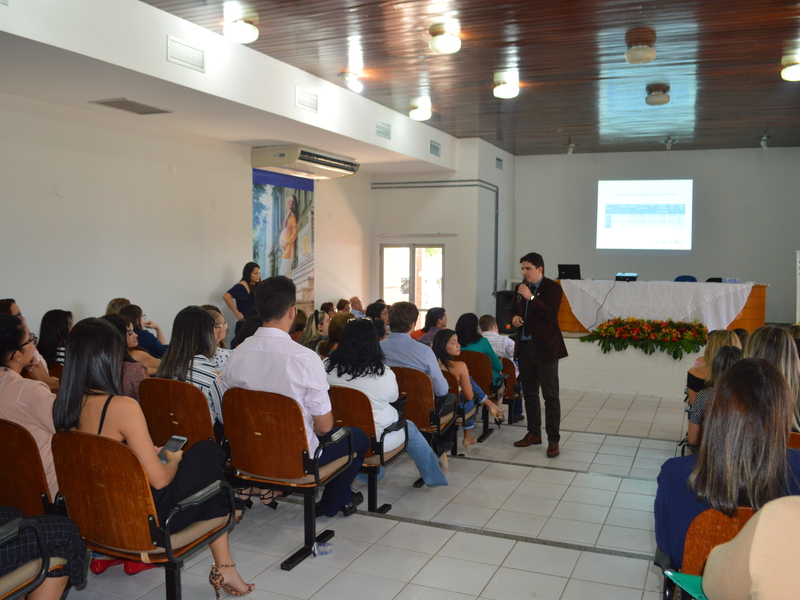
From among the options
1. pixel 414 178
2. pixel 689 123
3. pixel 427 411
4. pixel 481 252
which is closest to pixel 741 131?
pixel 689 123

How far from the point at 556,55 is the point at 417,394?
3457 millimetres

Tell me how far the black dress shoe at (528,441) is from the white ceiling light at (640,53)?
124 inches

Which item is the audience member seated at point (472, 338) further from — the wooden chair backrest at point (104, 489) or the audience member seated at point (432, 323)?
the wooden chair backrest at point (104, 489)

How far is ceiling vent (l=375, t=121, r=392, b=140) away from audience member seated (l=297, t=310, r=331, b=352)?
262 centimetres

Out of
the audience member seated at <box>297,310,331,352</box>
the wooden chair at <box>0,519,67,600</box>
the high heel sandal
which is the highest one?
the audience member seated at <box>297,310,331,352</box>

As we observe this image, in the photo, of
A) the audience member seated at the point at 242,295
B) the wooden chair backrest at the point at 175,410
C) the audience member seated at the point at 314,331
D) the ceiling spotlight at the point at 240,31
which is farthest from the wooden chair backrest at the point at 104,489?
the audience member seated at the point at 242,295

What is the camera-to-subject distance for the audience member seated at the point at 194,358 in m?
3.22

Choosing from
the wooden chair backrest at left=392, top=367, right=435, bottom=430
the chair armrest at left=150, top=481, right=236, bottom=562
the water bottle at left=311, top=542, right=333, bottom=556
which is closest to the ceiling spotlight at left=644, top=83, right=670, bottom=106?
the wooden chair backrest at left=392, top=367, right=435, bottom=430

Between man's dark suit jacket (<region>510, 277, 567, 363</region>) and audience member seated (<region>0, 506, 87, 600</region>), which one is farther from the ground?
man's dark suit jacket (<region>510, 277, 567, 363</region>)

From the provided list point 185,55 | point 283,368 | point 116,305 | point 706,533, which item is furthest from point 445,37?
point 706,533

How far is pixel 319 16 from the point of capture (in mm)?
4773

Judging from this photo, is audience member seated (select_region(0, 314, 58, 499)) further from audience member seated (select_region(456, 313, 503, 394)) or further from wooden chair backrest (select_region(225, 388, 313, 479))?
audience member seated (select_region(456, 313, 503, 394))

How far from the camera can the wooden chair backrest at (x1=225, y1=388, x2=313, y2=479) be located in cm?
275

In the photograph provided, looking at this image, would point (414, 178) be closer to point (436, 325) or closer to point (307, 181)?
point (307, 181)
